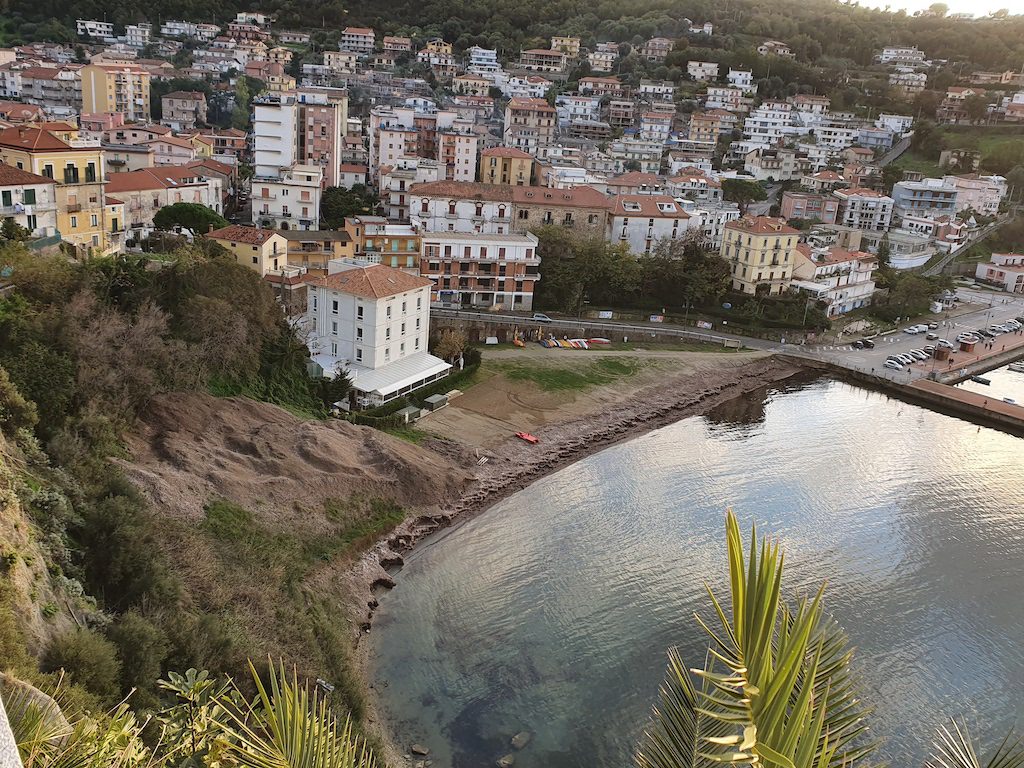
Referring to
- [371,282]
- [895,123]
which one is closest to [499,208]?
[371,282]

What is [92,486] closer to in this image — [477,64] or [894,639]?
[894,639]

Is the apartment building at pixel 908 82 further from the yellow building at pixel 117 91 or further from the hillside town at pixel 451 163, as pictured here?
the yellow building at pixel 117 91

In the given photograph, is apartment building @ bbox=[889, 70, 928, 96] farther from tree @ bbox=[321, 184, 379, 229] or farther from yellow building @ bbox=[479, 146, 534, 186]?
tree @ bbox=[321, 184, 379, 229]

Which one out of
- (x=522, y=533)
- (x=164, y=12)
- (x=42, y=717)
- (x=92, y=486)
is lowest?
(x=522, y=533)

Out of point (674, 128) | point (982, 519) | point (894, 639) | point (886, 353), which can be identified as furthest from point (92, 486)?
point (674, 128)

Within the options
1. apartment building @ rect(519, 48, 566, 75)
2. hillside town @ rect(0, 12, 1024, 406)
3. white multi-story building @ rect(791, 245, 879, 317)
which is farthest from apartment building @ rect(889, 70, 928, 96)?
white multi-story building @ rect(791, 245, 879, 317)

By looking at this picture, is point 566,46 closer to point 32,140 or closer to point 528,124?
point 528,124

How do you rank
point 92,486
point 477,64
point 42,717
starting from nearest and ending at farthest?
point 42,717
point 92,486
point 477,64

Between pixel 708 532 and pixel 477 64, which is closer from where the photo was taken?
pixel 708 532
